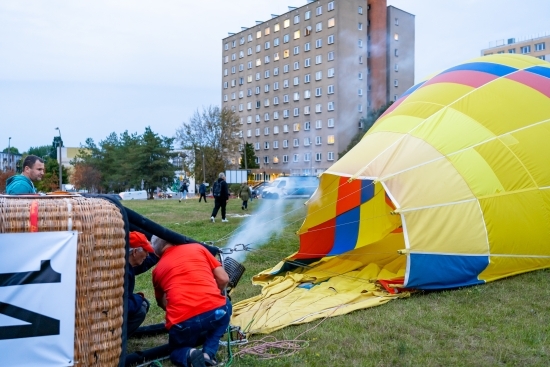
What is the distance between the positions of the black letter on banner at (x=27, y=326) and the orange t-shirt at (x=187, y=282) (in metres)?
0.81

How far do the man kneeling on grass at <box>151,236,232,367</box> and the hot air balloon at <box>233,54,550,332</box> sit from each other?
0.94 metres

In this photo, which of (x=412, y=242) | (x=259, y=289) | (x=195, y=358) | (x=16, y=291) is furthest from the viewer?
(x=259, y=289)

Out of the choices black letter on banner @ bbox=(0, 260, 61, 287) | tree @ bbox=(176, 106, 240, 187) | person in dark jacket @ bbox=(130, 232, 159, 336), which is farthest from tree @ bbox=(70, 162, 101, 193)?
black letter on banner @ bbox=(0, 260, 61, 287)

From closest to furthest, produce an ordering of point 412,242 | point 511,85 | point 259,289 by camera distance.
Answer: point 412,242, point 259,289, point 511,85

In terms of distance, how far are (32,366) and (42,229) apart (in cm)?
63

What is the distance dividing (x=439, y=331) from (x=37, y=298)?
9.23ft

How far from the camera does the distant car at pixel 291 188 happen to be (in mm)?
22406

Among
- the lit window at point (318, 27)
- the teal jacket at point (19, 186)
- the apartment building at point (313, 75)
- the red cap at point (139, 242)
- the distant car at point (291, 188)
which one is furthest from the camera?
the lit window at point (318, 27)

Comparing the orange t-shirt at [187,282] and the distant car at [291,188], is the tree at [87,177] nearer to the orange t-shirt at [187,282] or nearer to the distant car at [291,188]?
the distant car at [291,188]

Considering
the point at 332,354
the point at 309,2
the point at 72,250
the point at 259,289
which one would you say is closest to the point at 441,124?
the point at 259,289

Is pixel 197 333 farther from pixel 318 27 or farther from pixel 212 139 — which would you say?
pixel 212 139

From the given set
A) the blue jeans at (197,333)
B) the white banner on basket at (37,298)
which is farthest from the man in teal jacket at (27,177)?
the white banner on basket at (37,298)

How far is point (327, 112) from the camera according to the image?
41500 mm

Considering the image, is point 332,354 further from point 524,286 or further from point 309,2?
point 309,2
